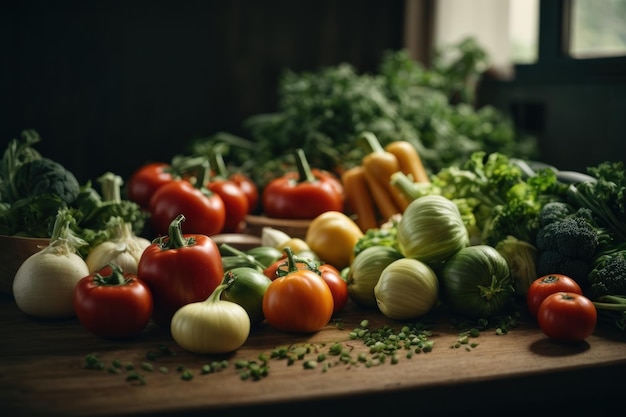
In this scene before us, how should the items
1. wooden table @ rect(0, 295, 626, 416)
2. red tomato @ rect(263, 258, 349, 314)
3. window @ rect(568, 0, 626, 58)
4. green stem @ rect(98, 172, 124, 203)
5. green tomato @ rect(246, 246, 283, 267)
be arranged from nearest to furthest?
1. wooden table @ rect(0, 295, 626, 416)
2. red tomato @ rect(263, 258, 349, 314)
3. green tomato @ rect(246, 246, 283, 267)
4. green stem @ rect(98, 172, 124, 203)
5. window @ rect(568, 0, 626, 58)

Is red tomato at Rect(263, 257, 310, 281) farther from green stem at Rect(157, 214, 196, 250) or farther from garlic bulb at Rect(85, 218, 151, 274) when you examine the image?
garlic bulb at Rect(85, 218, 151, 274)

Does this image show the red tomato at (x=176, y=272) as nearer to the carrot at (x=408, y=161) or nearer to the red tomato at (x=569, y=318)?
the red tomato at (x=569, y=318)

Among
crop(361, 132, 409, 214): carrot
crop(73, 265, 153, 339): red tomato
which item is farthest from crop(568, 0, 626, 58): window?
crop(73, 265, 153, 339): red tomato

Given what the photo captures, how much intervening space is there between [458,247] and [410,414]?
535 millimetres

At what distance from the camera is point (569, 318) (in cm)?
146

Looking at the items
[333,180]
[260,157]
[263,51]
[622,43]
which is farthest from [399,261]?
[263,51]

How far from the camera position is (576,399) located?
149cm

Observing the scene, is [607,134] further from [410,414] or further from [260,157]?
[410,414]

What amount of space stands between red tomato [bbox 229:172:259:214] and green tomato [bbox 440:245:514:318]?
0.94m

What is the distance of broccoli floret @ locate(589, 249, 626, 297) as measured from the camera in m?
1.57

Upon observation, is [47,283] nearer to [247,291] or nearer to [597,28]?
[247,291]

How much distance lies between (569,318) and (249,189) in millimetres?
1259

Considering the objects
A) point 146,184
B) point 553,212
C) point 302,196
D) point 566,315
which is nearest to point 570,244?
point 553,212

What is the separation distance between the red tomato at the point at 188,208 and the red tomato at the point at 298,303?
54 centimetres
